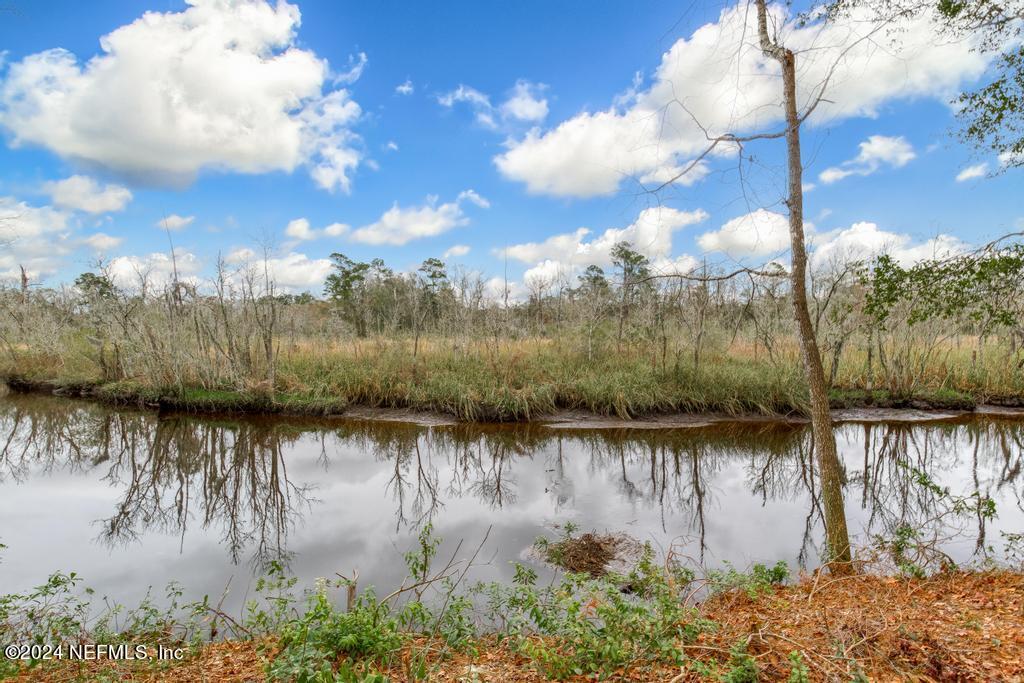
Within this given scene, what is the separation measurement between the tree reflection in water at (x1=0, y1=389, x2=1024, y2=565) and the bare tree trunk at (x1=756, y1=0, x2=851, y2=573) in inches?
34.4

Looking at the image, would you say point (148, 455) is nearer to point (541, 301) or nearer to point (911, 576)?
point (911, 576)

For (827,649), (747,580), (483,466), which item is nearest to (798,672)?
→ (827,649)

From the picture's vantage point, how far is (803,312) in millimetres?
4059

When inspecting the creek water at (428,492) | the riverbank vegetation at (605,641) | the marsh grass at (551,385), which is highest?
the marsh grass at (551,385)

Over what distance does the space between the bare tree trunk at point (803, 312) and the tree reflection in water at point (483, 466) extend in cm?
87

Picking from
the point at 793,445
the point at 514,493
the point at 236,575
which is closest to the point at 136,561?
the point at 236,575

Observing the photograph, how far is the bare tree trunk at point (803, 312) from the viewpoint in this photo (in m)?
3.91

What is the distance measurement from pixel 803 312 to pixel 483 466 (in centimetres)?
597

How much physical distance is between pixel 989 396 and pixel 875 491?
9.17 metres

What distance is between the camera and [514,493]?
7.32m

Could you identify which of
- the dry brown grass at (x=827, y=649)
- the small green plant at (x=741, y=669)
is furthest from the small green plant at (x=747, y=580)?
the small green plant at (x=741, y=669)

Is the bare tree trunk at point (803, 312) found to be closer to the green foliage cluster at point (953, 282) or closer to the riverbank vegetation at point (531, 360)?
the green foliage cluster at point (953, 282)

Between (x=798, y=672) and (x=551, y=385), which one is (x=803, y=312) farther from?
(x=551, y=385)

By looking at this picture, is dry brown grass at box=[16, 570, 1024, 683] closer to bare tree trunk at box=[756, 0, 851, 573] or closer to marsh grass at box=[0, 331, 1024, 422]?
bare tree trunk at box=[756, 0, 851, 573]
